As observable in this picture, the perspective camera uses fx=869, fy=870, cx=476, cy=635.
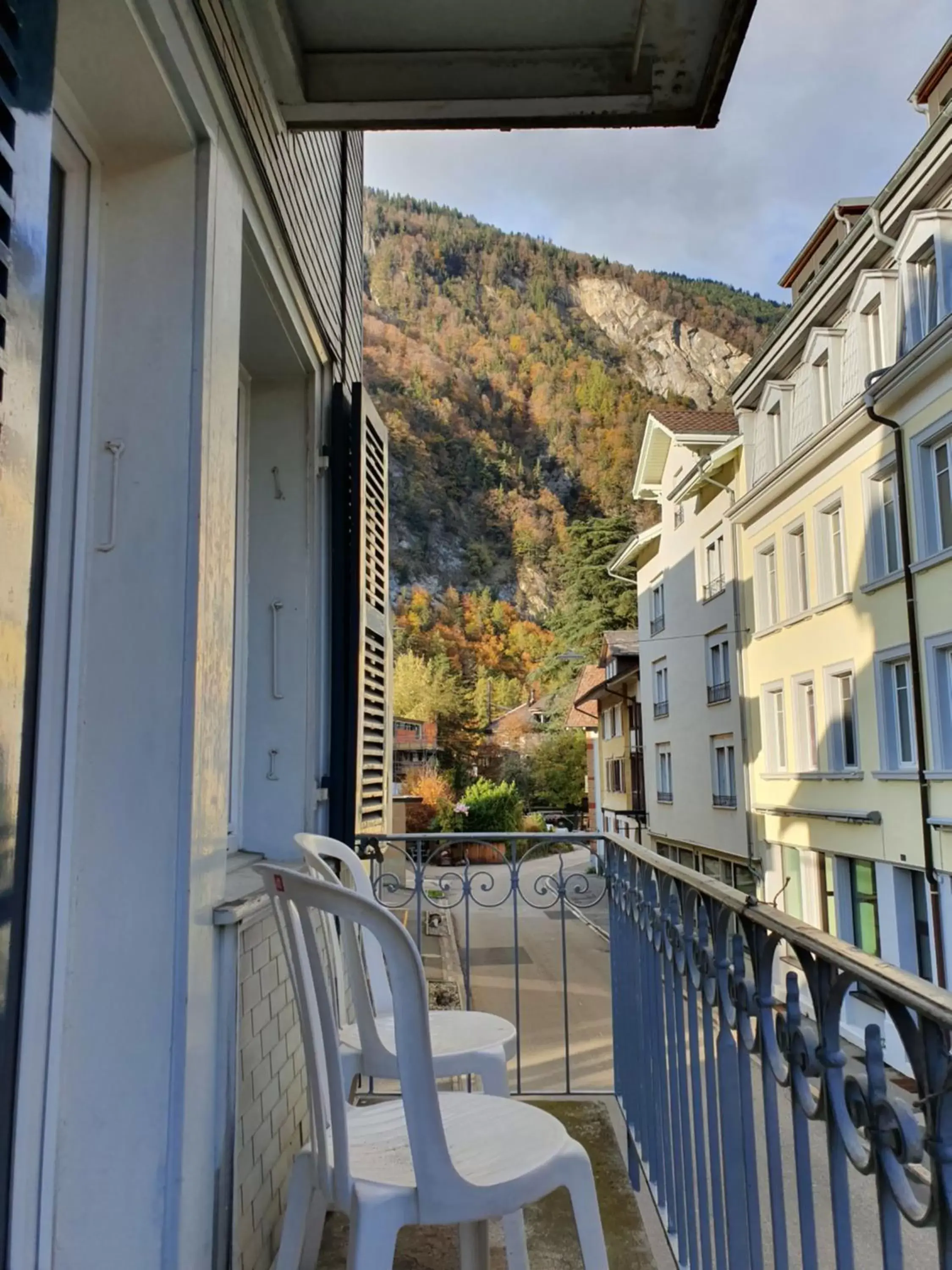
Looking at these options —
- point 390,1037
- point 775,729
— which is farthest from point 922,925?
point 390,1037

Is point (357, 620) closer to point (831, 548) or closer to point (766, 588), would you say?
point (831, 548)

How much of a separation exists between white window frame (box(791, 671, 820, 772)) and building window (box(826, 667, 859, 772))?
1.59 ft

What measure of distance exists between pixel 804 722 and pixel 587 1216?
38.7 feet

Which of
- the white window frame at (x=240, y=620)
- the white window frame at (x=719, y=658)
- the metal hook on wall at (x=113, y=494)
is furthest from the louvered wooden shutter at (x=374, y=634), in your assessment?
the white window frame at (x=719, y=658)

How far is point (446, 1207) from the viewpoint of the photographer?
1015 millimetres

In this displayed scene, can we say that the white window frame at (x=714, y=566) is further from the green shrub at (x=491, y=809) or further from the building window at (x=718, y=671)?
the green shrub at (x=491, y=809)

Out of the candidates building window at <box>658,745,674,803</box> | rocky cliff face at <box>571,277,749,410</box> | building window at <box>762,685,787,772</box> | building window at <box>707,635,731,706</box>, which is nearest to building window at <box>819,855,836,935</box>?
building window at <box>762,685,787,772</box>

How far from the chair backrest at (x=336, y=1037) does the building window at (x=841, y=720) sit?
1054 centimetres

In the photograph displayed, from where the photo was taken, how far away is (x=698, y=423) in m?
16.6

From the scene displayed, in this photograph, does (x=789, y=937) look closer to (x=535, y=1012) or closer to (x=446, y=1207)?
(x=446, y=1207)

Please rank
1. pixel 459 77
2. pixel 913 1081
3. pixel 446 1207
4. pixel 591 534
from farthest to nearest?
1. pixel 591 534
2. pixel 459 77
3. pixel 446 1207
4. pixel 913 1081

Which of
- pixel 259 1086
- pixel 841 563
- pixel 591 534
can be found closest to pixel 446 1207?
pixel 259 1086

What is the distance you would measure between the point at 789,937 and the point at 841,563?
1130cm

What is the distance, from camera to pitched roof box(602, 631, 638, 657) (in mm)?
20438
